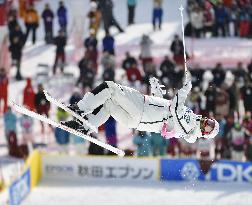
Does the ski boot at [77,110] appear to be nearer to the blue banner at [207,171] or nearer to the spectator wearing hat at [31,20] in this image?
the blue banner at [207,171]

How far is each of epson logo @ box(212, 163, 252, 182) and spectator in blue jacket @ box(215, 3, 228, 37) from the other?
7.54 m

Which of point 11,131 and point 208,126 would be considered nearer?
point 208,126

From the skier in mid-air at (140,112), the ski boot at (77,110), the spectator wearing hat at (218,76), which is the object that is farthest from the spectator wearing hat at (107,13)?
the ski boot at (77,110)

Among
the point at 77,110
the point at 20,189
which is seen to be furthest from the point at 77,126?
the point at 20,189

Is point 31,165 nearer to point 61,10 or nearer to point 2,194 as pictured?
point 2,194

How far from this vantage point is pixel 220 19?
23266 millimetres

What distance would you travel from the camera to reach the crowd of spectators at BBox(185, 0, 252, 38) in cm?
2259

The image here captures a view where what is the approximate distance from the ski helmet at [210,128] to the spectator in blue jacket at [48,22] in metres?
14.5

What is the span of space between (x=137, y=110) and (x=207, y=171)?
8.61m

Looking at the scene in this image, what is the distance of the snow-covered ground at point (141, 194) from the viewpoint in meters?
15.4

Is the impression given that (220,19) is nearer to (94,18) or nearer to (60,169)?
(94,18)

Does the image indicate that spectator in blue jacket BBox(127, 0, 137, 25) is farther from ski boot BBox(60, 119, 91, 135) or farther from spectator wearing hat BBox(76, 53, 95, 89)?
ski boot BBox(60, 119, 91, 135)

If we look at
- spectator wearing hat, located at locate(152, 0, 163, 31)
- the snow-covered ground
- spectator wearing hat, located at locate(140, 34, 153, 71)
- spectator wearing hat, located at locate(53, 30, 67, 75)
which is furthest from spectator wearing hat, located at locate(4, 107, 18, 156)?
spectator wearing hat, located at locate(152, 0, 163, 31)

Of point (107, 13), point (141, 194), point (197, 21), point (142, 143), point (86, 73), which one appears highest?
point (107, 13)
